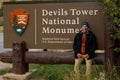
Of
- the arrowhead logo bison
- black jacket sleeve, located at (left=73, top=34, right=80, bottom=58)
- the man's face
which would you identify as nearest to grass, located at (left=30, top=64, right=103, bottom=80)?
black jacket sleeve, located at (left=73, top=34, right=80, bottom=58)

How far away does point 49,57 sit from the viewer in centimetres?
995

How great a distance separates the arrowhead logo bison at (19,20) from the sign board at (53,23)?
0.08 ft

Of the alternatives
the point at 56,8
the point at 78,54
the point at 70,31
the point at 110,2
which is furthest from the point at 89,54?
the point at 110,2

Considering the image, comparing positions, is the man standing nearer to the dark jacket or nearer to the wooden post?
the dark jacket

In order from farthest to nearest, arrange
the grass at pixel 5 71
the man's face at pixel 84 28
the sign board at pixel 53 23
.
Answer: the grass at pixel 5 71
the sign board at pixel 53 23
the man's face at pixel 84 28

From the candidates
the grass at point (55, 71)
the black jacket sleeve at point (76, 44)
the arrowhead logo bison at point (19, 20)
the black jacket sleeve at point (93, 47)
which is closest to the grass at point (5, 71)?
the grass at point (55, 71)

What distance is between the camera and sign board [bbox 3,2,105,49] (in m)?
9.64

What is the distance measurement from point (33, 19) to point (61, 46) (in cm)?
98

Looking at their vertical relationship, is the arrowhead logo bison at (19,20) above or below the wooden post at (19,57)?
above

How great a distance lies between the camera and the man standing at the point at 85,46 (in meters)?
9.27

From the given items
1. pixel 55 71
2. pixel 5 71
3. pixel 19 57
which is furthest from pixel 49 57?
pixel 5 71

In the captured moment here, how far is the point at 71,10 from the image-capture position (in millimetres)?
9812

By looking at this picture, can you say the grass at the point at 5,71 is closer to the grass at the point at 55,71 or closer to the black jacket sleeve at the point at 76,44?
the grass at the point at 55,71

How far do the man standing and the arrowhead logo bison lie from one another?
1530 mm
